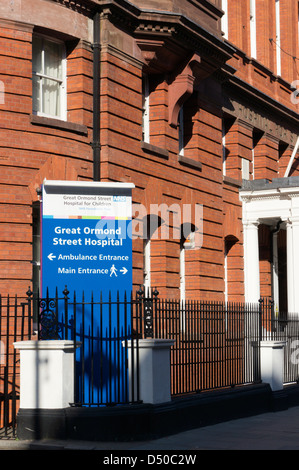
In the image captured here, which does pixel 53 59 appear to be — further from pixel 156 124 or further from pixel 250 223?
pixel 250 223

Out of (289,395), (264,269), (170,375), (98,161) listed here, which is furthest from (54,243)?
(264,269)

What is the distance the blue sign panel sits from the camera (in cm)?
1273

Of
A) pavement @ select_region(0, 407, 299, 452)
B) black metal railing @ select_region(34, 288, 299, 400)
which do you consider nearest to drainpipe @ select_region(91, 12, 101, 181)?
black metal railing @ select_region(34, 288, 299, 400)

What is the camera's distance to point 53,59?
1748 centimetres

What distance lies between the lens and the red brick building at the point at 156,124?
16031 millimetres

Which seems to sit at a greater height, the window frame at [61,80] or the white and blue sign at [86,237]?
the window frame at [61,80]

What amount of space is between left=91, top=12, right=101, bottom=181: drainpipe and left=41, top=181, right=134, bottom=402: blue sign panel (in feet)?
13.8

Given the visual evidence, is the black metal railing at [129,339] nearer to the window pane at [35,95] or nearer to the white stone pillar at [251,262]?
the window pane at [35,95]

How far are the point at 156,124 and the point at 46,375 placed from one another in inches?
363

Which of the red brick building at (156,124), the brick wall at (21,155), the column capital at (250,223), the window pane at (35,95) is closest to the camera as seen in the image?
the brick wall at (21,155)

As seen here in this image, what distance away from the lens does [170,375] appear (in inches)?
522

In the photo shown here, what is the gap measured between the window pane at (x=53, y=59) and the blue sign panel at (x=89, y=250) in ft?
16.7

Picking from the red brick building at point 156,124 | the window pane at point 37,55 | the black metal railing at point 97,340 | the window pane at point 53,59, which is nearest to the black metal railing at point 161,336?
the black metal railing at point 97,340

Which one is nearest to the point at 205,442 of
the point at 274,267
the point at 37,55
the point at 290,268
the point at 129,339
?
the point at 129,339
